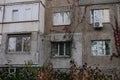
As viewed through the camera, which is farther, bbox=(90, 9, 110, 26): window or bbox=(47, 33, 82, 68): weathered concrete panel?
bbox=(90, 9, 110, 26): window

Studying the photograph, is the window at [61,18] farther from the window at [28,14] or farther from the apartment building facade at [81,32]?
the window at [28,14]

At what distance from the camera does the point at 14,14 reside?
2573 cm

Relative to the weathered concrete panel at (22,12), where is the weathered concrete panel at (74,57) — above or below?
below

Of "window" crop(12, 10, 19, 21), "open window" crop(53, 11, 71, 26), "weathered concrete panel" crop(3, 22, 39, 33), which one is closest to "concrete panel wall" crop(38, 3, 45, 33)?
"weathered concrete panel" crop(3, 22, 39, 33)

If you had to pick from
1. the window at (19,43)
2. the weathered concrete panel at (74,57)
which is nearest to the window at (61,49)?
the weathered concrete panel at (74,57)

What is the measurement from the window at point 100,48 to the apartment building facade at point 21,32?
5280 mm

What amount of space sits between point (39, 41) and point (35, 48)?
933 millimetres

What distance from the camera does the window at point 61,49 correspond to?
24.9 m

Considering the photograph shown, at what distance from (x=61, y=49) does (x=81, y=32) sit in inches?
108

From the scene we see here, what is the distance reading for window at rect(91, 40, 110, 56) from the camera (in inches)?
928

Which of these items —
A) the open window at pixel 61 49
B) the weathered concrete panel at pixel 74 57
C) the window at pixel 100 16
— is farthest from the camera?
the open window at pixel 61 49

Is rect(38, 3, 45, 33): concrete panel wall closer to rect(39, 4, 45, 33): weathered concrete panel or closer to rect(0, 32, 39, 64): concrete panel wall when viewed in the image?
rect(39, 4, 45, 33): weathered concrete panel

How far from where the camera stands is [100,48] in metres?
23.8

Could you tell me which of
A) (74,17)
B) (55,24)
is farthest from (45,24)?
(74,17)
